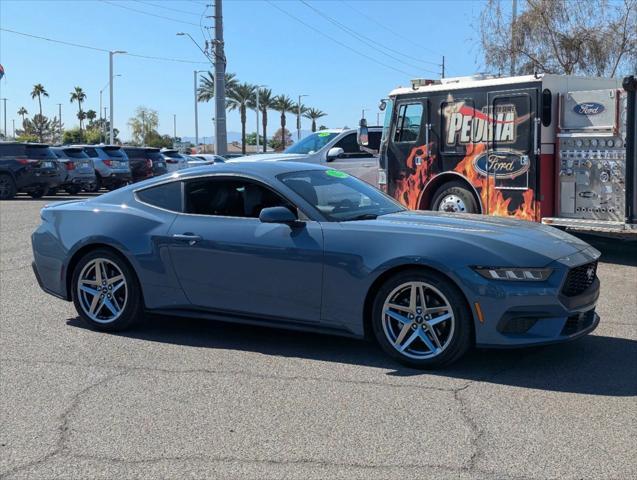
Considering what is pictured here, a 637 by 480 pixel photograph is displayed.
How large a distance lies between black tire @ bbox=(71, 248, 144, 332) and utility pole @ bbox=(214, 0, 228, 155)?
20.8m

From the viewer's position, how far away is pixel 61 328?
21.7 ft

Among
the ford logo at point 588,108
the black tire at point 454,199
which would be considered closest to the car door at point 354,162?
the black tire at point 454,199

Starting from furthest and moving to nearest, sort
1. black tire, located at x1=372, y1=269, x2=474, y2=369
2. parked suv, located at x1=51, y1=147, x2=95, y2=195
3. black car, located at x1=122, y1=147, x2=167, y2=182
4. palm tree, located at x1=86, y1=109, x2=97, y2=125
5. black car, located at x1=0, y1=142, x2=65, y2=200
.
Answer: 1. palm tree, located at x1=86, y1=109, x2=97, y2=125
2. black car, located at x1=122, y1=147, x2=167, y2=182
3. parked suv, located at x1=51, y1=147, x2=95, y2=195
4. black car, located at x1=0, y1=142, x2=65, y2=200
5. black tire, located at x1=372, y1=269, x2=474, y2=369

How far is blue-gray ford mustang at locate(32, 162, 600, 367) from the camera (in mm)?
5031

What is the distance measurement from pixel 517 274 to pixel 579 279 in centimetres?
62

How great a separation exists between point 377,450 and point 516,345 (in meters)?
1.55

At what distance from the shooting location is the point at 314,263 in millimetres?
5477

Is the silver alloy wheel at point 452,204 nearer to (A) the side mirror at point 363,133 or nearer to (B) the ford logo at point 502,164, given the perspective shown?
(B) the ford logo at point 502,164

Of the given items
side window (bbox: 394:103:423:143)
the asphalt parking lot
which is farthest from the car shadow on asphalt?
A: side window (bbox: 394:103:423:143)

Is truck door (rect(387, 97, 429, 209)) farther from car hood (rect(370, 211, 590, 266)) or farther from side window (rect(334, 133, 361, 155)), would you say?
car hood (rect(370, 211, 590, 266))

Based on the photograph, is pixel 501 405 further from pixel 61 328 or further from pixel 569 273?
pixel 61 328

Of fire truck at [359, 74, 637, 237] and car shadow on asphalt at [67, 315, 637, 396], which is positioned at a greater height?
fire truck at [359, 74, 637, 237]

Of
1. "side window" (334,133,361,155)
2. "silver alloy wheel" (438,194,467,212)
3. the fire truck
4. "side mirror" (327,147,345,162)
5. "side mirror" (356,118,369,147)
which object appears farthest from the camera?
"side window" (334,133,361,155)

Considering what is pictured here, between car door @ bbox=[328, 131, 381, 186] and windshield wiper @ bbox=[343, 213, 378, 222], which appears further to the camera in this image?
A: car door @ bbox=[328, 131, 381, 186]
